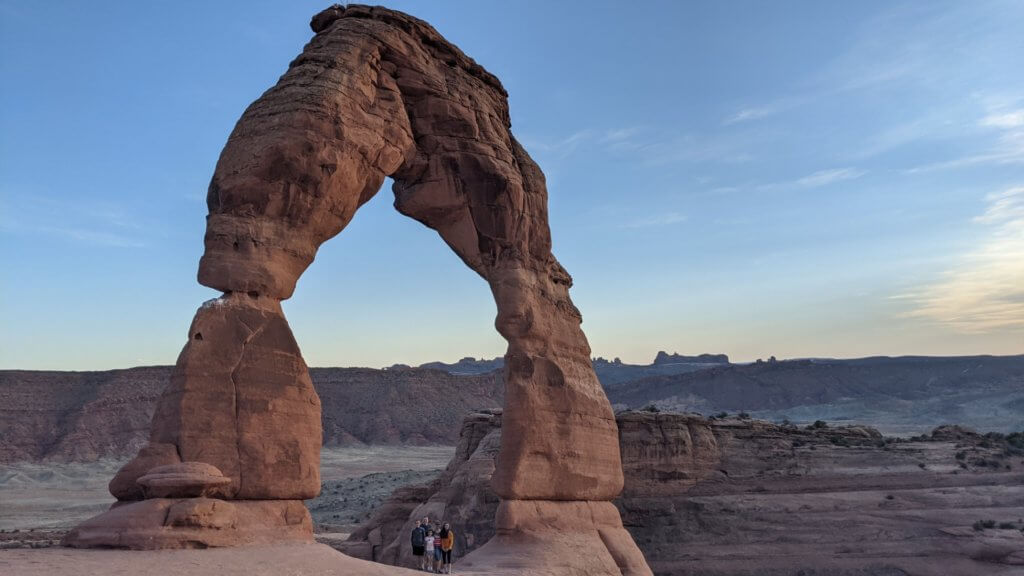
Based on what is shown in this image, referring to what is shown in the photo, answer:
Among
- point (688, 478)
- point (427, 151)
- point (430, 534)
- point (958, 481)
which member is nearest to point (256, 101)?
point (427, 151)

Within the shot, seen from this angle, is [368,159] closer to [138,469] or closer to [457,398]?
[138,469]

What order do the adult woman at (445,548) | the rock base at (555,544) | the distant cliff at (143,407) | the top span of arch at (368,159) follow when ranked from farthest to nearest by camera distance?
the distant cliff at (143,407) < the rock base at (555,544) < the adult woman at (445,548) < the top span of arch at (368,159)

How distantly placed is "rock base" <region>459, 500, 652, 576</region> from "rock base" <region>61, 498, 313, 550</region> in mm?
3890

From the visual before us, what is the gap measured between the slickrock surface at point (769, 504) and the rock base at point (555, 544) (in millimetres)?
4082

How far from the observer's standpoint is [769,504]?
22.0 m

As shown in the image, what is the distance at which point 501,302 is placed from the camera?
1631 centimetres

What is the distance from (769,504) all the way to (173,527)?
16.0 meters

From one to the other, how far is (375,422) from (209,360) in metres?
65.0

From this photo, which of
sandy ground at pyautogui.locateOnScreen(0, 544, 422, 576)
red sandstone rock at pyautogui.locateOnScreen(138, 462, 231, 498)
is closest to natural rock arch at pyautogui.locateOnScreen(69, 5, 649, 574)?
red sandstone rock at pyautogui.locateOnScreen(138, 462, 231, 498)

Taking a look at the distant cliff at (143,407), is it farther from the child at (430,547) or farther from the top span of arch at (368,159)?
the child at (430,547)

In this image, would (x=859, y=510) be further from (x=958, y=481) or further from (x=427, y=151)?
(x=427, y=151)

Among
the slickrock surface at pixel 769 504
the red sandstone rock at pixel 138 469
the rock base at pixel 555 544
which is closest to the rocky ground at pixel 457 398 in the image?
the slickrock surface at pixel 769 504

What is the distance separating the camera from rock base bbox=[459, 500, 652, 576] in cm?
1397

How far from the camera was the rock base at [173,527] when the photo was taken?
10133 mm
